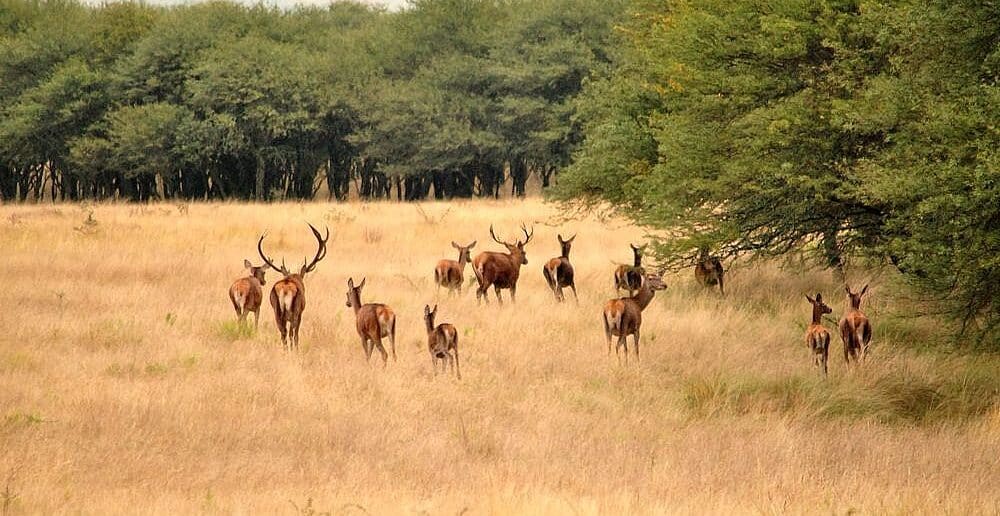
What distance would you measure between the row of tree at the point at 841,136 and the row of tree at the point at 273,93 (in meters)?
34.7

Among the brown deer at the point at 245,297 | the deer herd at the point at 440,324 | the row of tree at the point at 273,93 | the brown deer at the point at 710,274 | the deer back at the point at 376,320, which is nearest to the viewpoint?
the deer herd at the point at 440,324

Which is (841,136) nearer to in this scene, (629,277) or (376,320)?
(629,277)

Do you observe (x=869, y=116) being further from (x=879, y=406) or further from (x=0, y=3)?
(x=0, y=3)

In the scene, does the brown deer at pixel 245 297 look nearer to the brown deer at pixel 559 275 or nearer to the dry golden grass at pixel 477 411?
the dry golden grass at pixel 477 411

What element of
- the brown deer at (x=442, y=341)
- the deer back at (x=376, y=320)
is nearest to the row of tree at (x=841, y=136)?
the brown deer at (x=442, y=341)

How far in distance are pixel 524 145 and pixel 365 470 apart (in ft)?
158

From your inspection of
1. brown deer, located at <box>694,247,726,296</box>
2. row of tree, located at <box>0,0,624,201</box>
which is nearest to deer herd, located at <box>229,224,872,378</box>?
brown deer, located at <box>694,247,726,296</box>

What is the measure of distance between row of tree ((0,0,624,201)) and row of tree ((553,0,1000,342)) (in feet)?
114

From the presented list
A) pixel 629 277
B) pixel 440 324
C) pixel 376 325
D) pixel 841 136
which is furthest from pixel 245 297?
pixel 841 136

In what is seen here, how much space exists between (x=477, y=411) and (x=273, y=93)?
45.2 meters

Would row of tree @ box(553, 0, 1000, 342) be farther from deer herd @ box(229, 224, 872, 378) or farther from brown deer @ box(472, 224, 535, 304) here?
brown deer @ box(472, 224, 535, 304)

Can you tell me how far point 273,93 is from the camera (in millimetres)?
54375

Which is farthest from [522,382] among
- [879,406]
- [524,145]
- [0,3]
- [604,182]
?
[0,3]

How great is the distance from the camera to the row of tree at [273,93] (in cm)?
5434
